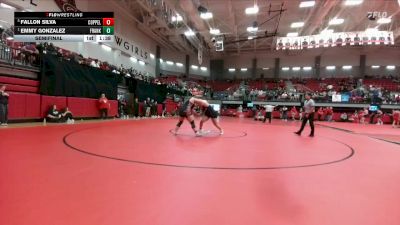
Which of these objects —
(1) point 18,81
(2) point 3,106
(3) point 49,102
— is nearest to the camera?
(2) point 3,106

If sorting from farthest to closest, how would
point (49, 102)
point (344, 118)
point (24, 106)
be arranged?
point (344, 118), point (49, 102), point (24, 106)

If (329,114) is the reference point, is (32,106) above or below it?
above

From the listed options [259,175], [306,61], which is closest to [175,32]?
[306,61]

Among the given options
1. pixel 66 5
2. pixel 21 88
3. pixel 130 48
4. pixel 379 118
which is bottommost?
pixel 379 118

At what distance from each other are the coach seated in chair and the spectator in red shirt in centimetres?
331

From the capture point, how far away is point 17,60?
1223 cm

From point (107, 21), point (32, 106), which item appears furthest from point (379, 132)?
point (32, 106)

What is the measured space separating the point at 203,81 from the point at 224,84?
11.3 ft

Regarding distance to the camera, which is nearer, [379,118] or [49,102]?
[49,102]

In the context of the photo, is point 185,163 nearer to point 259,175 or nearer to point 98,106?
point 259,175

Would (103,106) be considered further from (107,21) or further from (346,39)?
(346,39)
